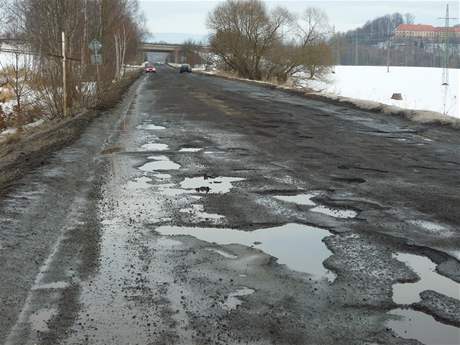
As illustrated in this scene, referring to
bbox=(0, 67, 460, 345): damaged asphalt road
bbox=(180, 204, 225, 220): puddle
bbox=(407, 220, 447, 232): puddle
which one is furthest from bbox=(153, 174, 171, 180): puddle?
bbox=(407, 220, 447, 232): puddle

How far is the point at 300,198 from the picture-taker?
725cm

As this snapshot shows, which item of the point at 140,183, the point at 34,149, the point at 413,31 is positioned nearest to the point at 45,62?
the point at 34,149

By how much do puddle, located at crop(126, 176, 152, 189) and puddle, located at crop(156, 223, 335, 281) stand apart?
2018 mm

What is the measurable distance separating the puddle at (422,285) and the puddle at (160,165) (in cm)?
493

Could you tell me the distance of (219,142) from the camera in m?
12.1

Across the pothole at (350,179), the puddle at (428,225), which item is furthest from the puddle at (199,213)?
the pothole at (350,179)

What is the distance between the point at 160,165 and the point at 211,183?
1702 mm

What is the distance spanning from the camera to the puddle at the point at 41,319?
3682 mm

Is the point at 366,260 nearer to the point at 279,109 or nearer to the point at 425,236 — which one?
the point at 425,236

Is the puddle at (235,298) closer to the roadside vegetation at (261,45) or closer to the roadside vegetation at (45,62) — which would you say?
the roadside vegetation at (45,62)

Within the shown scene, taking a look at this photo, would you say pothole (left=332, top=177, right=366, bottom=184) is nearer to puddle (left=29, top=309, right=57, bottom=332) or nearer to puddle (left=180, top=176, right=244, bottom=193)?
puddle (left=180, top=176, right=244, bottom=193)

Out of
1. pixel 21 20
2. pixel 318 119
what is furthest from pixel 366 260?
pixel 21 20

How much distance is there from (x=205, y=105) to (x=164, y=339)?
62.3 ft

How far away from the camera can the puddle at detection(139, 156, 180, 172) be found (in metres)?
9.27
